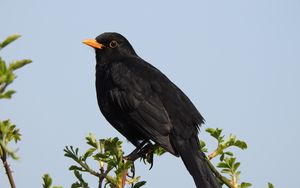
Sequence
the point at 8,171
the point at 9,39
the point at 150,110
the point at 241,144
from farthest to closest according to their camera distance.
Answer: the point at 150,110 < the point at 241,144 < the point at 8,171 < the point at 9,39

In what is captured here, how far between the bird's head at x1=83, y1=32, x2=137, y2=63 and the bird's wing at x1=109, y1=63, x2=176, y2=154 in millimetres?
673

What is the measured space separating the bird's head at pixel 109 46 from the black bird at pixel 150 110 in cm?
29

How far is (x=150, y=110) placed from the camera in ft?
17.6

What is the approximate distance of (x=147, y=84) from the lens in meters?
5.68

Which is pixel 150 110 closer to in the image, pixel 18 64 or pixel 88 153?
pixel 88 153

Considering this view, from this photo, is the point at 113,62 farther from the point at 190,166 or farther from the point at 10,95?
the point at 10,95

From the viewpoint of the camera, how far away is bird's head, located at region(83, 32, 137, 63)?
21.7 feet

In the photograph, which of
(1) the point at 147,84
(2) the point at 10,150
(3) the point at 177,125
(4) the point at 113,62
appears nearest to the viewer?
(2) the point at 10,150

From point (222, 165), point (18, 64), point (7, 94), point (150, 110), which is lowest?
point (222, 165)

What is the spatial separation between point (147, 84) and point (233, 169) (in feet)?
8.22

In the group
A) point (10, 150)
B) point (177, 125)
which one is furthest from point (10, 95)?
point (177, 125)

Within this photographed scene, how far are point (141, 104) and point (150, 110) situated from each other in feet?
0.46

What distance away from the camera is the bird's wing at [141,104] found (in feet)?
16.8

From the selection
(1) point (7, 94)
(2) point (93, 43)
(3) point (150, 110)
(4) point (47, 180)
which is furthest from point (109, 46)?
(1) point (7, 94)
